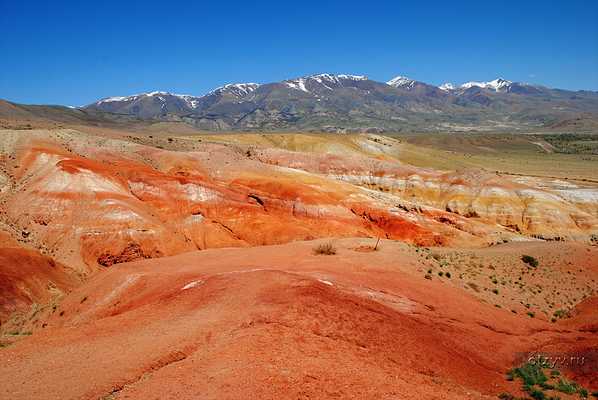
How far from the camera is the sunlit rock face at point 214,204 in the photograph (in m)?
37.8

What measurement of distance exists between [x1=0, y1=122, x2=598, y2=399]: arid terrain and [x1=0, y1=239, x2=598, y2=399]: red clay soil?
8 cm

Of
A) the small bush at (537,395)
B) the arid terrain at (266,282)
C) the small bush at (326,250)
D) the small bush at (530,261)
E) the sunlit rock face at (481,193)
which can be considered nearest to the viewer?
the arid terrain at (266,282)

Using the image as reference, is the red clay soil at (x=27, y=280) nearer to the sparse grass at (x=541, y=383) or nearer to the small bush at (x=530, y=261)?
the sparse grass at (x=541, y=383)

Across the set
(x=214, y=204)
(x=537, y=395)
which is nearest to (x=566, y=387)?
(x=537, y=395)

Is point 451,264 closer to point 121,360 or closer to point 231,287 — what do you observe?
point 231,287

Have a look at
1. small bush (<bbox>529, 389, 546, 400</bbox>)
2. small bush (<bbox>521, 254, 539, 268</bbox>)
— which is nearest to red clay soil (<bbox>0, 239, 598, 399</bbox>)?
small bush (<bbox>529, 389, 546, 400</bbox>)

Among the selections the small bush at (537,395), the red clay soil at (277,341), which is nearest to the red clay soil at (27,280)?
the red clay soil at (277,341)

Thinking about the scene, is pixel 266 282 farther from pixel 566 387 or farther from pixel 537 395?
pixel 566 387

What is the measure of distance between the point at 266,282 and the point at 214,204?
3033cm

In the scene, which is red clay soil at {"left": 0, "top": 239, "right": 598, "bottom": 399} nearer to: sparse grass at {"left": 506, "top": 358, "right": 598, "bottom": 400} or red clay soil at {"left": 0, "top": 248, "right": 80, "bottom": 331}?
sparse grass at {"left": 506, "top": 358, "right": 598, "bottom": 400}

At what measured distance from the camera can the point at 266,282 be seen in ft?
60.1

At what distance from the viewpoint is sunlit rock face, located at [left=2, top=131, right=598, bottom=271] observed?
3778 cm

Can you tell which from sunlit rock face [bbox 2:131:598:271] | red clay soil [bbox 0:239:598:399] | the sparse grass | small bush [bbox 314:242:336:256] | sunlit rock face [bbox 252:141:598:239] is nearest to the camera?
→ red clay soil [bbox 0:239:598:399]

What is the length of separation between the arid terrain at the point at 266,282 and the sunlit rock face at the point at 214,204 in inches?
8.3
